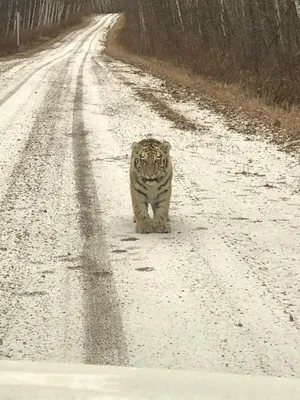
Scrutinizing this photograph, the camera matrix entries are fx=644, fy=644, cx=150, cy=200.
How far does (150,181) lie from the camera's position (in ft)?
19.9

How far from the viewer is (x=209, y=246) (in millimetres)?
6141

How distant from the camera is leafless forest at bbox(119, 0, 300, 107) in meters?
16.8

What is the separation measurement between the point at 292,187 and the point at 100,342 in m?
5.18

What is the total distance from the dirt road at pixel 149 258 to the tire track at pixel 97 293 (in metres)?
0.01

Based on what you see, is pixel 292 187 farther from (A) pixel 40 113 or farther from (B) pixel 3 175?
(A) pixel 40 113

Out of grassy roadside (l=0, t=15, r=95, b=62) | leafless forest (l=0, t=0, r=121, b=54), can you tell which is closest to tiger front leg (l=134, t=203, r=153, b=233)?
grassy roadside (l=0, t=15, r=95, b=62)

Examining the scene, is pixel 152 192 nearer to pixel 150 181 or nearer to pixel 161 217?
pixel 150 181

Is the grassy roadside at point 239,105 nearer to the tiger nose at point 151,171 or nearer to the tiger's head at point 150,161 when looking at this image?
the tiger's head at point 150,161

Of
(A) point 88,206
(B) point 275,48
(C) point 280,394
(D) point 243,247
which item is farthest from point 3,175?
(B) point 275,48

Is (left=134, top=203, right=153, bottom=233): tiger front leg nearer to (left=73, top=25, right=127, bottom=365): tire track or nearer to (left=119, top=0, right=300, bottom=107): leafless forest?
(left=73, top=25, right=127, bottom=365): tire track

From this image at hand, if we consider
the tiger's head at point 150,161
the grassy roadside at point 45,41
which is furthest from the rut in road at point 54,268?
the grassy roadside at point 45,41

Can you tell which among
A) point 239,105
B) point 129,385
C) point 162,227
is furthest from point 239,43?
point 129,385

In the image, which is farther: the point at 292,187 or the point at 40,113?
the point at 40,113

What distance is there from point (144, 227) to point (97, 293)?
5.47 ft
